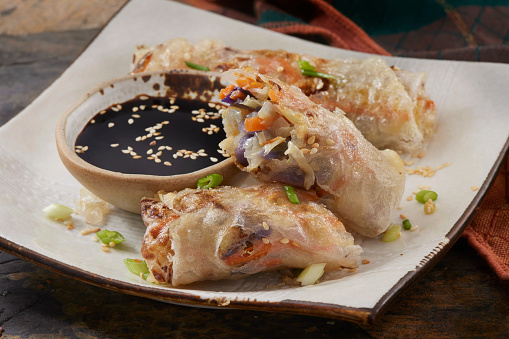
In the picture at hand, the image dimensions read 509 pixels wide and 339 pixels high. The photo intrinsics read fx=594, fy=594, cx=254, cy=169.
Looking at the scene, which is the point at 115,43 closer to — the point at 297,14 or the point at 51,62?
the point at 51,62

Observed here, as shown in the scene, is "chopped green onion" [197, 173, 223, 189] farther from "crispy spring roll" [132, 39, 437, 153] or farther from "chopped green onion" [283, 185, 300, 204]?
"crispy spring roll" [132, 39, 437, 153]

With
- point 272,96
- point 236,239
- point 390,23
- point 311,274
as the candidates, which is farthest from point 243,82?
point 390,23

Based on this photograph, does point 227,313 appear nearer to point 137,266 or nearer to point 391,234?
point 137,266

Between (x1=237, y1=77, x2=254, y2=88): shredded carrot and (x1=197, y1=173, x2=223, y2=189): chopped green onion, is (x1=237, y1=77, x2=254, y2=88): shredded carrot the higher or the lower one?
the higher one

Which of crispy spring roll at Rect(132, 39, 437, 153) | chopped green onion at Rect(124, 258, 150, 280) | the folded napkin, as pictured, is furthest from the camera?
the folded napkin

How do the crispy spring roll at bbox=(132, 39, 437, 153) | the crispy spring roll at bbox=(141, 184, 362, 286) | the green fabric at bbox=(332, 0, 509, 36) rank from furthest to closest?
the green fabric at bbox=(332, 0, 509, 36), the crispy spring roll at bbox=(132, 39, 437, 153), the crispy spring roll at bbox=(141, 184, 362, 286)

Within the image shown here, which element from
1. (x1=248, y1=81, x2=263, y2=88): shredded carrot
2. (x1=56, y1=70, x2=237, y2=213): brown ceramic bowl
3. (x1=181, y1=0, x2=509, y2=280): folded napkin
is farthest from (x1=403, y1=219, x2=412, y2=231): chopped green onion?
(x1=181, y1=0, x2=509, y2=280): folded napkin

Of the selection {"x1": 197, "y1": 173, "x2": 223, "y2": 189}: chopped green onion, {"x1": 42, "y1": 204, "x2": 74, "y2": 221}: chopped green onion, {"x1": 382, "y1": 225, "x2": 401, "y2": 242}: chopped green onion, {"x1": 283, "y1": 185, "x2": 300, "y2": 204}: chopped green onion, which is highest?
{"x1": 283, "y1": 185, "x2": 300, "y2": 204}: chopped green onion

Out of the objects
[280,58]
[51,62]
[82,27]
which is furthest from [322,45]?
[82,27]
